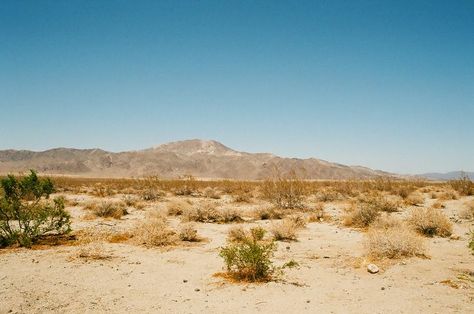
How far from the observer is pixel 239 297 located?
24.8ft

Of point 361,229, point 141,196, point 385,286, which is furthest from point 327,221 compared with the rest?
point 141,196

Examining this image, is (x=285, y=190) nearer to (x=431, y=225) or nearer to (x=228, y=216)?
(x=228, y=216)

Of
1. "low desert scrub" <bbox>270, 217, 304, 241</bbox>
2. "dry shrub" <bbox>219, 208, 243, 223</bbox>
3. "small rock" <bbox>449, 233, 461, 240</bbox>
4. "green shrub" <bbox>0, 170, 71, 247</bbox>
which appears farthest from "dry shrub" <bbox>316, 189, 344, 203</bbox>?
"green shrub" <bbox>0, 170, 71, 247</bbox>

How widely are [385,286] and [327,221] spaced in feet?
31.3

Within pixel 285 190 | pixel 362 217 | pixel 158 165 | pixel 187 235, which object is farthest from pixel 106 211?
pixel 158 165

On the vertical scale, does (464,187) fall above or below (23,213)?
above

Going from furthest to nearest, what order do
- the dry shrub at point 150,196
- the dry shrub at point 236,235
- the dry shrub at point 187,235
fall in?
the dry shrub at point 150,196, the dry shrub at point 187,235, the dry shrub at point 236,235

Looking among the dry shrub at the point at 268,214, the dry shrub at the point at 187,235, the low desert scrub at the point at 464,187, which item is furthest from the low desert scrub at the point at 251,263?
the low desert scrub at the point at 464,187

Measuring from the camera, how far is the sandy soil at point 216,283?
278 inches

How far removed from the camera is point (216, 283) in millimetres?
8453

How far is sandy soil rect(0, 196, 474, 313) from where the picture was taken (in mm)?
7055

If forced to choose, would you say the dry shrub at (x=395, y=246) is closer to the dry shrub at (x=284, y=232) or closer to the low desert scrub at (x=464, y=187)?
the dry shrub at (x=284, y=232)

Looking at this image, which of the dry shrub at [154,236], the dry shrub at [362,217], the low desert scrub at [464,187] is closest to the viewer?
the dry shrub at [154,236]

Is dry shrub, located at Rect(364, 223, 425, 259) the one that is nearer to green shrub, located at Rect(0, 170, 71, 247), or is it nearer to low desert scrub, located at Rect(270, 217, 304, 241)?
low desert scrub, located at Rect(270, 217, 304, 241)
